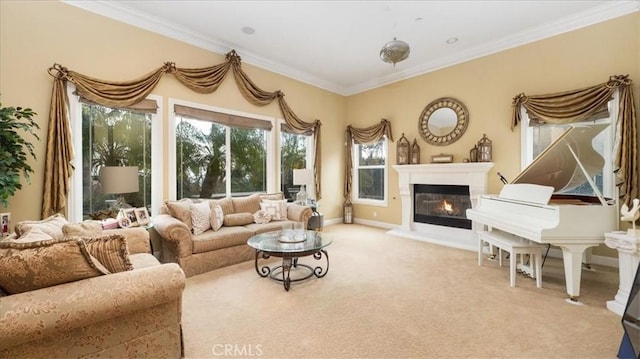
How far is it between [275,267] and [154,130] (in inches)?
104

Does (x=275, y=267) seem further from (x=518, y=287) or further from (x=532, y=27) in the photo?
(x=532, y=27)

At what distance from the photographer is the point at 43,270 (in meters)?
1.34

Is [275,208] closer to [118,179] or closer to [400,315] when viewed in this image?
[118,179]

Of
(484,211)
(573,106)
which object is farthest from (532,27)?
(484,211)

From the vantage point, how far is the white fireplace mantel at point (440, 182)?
460cm

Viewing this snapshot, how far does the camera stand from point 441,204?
5277mm

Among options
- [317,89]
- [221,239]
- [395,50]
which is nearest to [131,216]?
[221,239]

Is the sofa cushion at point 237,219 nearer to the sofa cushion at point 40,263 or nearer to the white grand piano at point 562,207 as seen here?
the sofa cushion at point 40,263

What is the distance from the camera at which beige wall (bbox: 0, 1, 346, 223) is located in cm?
292

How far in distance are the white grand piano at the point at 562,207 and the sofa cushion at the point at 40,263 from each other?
3.53m

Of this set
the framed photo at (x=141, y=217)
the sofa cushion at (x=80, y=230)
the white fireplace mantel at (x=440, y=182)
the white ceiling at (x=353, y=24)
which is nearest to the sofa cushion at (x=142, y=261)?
the sofa cushion at (x=80, y=230)

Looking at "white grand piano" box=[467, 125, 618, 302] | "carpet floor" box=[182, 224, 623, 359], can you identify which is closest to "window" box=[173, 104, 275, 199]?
"carpet floor" box=[182, 224, 623, 359]

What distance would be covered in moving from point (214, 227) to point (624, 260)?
4413mm

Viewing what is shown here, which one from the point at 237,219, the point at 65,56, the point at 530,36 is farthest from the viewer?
the point at 530,36
